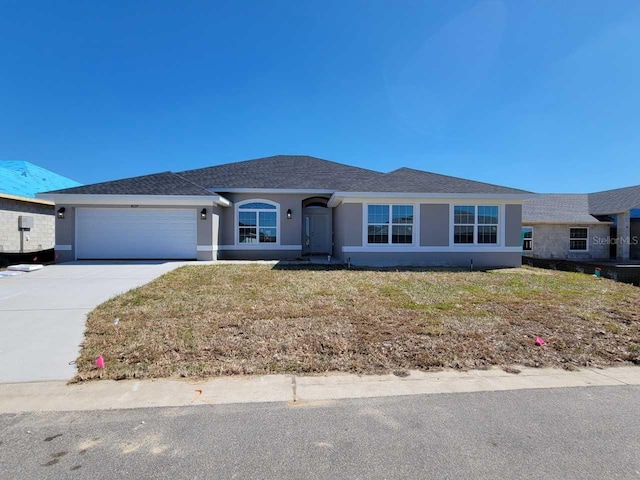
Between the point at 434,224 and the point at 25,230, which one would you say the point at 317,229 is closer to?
the point at 434,224

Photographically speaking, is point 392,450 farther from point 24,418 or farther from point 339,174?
point 339,174

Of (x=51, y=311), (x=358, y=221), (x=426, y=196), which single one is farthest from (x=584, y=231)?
(x=51, y=311)

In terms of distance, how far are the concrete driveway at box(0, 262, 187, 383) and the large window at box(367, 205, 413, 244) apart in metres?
7.99

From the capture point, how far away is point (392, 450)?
8.23 ft

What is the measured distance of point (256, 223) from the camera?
16.0m

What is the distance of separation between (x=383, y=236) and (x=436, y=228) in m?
2.25

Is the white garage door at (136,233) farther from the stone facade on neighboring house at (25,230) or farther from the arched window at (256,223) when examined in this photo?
the stone facade on neighboring house at (25,230)

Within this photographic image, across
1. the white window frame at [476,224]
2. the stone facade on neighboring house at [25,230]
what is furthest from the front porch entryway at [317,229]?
the stone facade on neighboring house at [25,230]

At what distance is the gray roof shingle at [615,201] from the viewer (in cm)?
2141

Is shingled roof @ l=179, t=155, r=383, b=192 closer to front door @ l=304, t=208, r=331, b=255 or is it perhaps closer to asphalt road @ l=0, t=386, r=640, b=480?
front door @ l=304, t=208, r=331, b=255

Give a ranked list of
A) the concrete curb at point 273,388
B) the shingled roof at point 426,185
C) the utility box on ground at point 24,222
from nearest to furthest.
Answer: the concrete curb at point 273,388 → the shingled roof at point 426,185 → the utility box on ground at point 24,222

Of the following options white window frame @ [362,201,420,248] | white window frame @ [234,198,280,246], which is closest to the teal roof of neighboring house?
white window frame @ [234,198,280,246]

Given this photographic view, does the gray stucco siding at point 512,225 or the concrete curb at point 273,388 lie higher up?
the gray stucco siding at point 512,225

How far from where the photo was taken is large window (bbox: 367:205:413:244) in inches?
534
